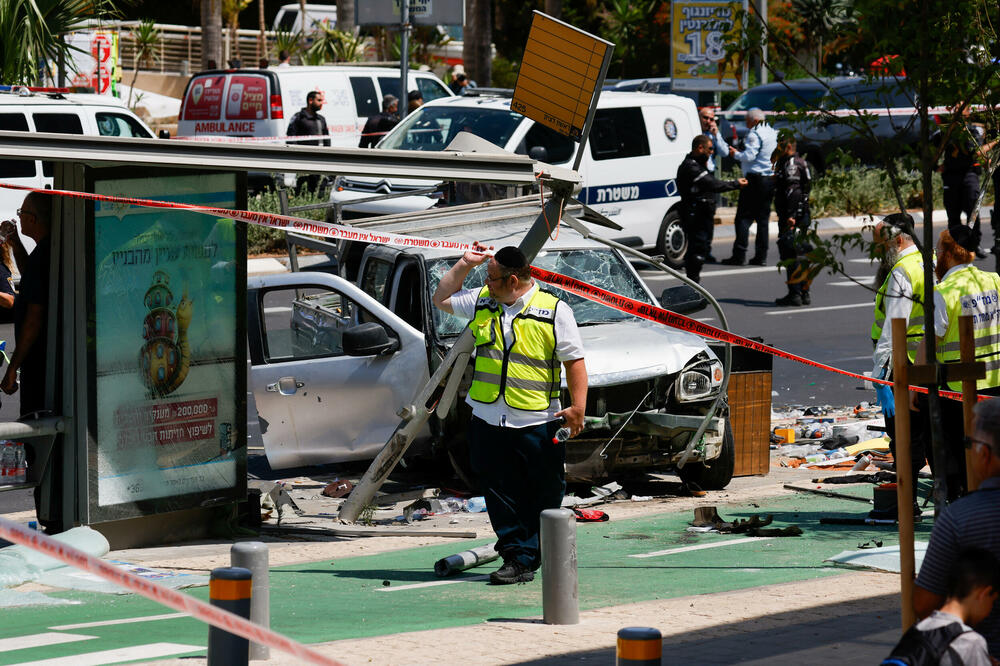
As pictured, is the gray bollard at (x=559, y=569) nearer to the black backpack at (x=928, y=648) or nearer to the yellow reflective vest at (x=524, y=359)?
the yellow reflective vest at (x=524, y=359)

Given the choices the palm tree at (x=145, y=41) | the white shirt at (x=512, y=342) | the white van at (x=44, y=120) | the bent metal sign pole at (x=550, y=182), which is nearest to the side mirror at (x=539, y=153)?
the white van at (x=44, y=120)

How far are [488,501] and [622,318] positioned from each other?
3263mm

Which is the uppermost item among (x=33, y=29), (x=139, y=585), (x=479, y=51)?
(x=479, y=51)

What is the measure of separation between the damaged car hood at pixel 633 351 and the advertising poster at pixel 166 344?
2.37m

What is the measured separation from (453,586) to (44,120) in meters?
12.0

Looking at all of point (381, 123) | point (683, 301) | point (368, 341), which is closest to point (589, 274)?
point (683, 301)

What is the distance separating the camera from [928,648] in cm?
373

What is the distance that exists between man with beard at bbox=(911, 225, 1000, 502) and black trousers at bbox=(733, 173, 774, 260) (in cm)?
1155

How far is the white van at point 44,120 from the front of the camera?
17844 mm

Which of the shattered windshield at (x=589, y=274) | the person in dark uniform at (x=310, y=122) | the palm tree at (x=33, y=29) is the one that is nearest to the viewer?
the shattered windshield at (x=589, y=274)

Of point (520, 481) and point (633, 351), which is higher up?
point (633, 351)

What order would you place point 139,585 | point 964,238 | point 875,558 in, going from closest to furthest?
point 139,585, point 875,558, point 964,238

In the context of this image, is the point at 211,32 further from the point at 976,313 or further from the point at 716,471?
the point at 976,313

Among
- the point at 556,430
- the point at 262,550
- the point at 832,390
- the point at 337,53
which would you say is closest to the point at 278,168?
the point at 556,430
